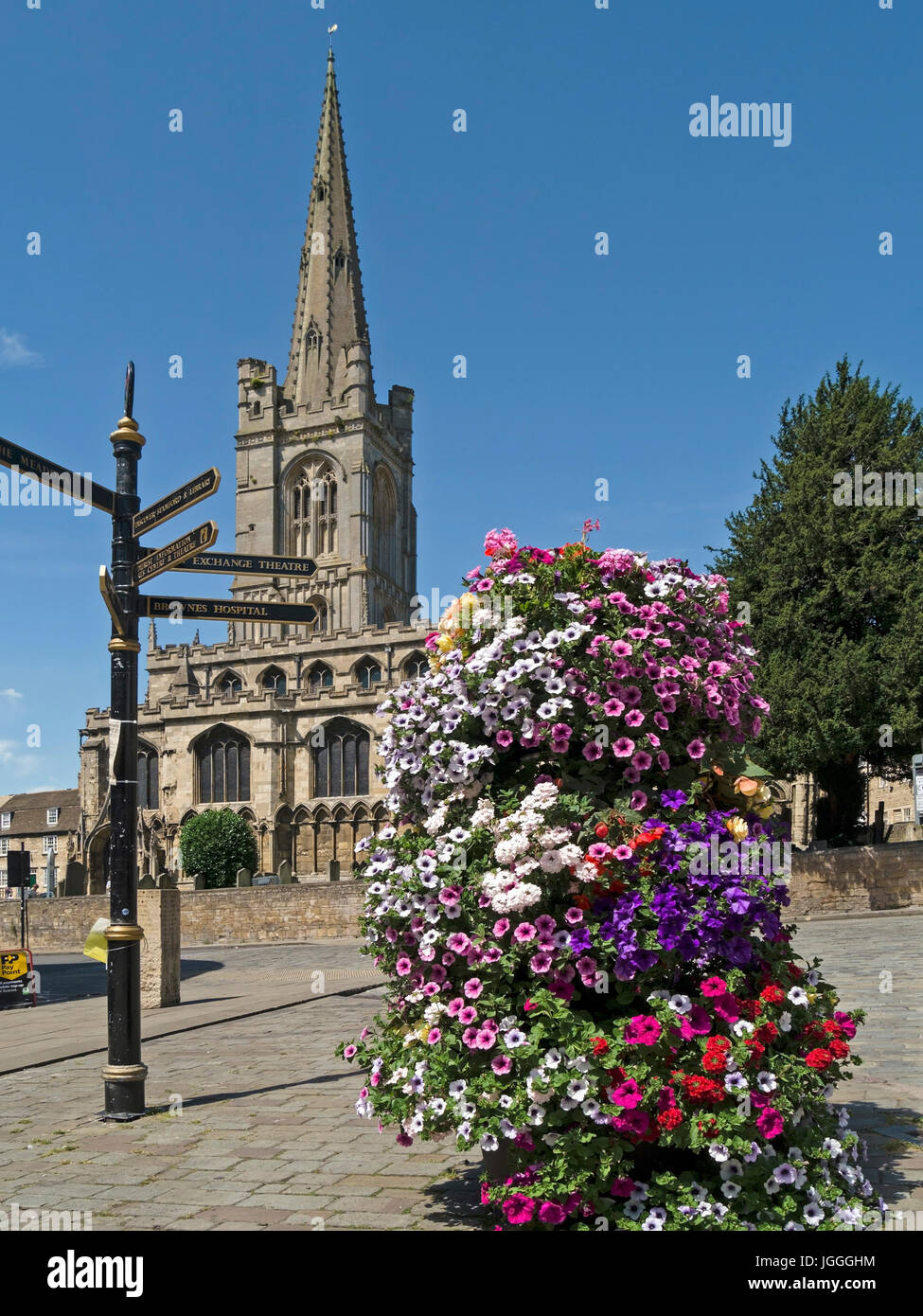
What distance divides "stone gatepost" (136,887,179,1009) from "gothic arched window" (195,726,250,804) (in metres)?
38.1

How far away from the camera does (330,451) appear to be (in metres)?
74.0

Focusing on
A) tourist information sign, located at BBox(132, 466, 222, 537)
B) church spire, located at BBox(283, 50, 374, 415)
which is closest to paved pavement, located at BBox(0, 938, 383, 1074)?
tourist information sign, located at BBox(132, 466, 222, 537)

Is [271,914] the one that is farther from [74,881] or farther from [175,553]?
[175,553]

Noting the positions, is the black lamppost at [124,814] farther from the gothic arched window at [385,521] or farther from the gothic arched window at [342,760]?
the gothic arched window at [385,521]

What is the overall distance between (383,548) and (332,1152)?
72.7 metres

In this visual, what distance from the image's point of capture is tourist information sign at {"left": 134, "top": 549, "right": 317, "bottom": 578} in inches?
320

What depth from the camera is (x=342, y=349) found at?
7694 cm

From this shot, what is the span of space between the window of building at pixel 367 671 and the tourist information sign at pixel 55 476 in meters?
48.3

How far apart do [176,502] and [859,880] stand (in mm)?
21824

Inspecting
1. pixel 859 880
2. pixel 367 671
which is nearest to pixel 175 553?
pixel 859 880

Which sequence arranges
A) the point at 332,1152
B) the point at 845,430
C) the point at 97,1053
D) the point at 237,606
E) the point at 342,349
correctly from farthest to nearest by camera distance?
the point at 342,349, the point at 845,430, the point at 97,1053, the point at 237,606, the point at 332,1152

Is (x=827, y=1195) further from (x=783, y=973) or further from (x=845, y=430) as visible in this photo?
(x=845, y=430)

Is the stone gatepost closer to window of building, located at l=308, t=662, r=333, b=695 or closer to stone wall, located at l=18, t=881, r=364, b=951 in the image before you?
stone wall, located at l=18, t=881, r=364, b=951
